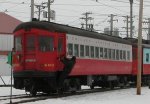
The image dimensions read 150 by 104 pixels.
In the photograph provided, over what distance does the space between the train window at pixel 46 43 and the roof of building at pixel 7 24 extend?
45936 millimetres

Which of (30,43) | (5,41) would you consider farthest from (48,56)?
(5,41)

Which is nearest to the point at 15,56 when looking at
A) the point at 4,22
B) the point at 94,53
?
the point at 94,53

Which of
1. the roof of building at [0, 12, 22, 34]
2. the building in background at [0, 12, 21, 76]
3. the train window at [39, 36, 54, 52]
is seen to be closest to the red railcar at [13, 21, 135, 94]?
the train window at [39, 36, 54, 52]

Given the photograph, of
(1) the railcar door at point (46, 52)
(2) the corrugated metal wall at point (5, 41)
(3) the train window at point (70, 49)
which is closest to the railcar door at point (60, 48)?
(1) the railcar door at point (46, 52)

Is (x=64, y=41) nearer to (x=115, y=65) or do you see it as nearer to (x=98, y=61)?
(x=98, y=61)

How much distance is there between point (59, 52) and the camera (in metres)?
21.6

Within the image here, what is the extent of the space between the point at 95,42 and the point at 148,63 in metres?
10.7

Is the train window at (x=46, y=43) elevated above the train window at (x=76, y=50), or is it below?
above

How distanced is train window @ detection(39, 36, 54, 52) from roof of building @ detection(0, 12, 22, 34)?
45.9 metres

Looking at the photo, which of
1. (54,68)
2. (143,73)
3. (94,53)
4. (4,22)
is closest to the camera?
(54,68)

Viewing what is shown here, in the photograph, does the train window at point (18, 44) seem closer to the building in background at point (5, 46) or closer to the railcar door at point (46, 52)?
the railcar door at point (46, 52)

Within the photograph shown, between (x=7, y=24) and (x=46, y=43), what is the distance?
48.4 meters

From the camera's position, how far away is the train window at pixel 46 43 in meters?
21.5

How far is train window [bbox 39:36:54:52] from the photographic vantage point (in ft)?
70.4
